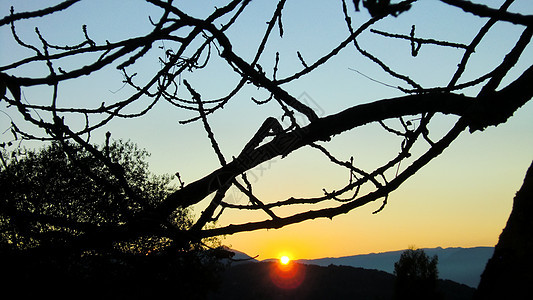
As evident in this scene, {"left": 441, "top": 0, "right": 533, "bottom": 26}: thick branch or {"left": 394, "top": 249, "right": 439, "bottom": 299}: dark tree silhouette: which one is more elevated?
{"left": 441, "top": 0, "right": 533, "bottom": 26}: thick branch

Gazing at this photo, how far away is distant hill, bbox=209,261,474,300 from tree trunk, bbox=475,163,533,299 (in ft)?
221

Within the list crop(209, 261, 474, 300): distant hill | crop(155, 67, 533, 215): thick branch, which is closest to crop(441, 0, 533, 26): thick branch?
crop(155, 67, 533, 215): thick branch

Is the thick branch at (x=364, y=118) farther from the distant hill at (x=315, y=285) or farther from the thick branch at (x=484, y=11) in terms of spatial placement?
the distant hill at (x=315, y=285)

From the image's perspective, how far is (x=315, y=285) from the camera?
7338cm

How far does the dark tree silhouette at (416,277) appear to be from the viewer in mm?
43125

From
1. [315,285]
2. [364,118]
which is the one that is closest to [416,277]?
[315,285]

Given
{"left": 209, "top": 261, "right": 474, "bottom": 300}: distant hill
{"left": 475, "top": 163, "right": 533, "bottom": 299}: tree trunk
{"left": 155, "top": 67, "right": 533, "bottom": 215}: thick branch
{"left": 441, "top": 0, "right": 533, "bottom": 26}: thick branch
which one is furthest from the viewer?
{"left": 209, "top": 261, "right": 474, "bottom": 300}: distant hill

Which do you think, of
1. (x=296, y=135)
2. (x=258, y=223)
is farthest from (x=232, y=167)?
(x=258, y=223)

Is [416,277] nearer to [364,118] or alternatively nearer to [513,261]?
[364,118]

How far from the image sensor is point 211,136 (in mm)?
1794

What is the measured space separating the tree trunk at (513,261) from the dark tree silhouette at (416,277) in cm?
4792

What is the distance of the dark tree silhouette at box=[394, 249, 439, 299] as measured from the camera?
4312 centimetres

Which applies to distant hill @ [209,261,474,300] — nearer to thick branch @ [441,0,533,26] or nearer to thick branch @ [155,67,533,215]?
thick branch @ [155,67,533,215]

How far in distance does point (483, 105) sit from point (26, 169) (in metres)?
28.9
